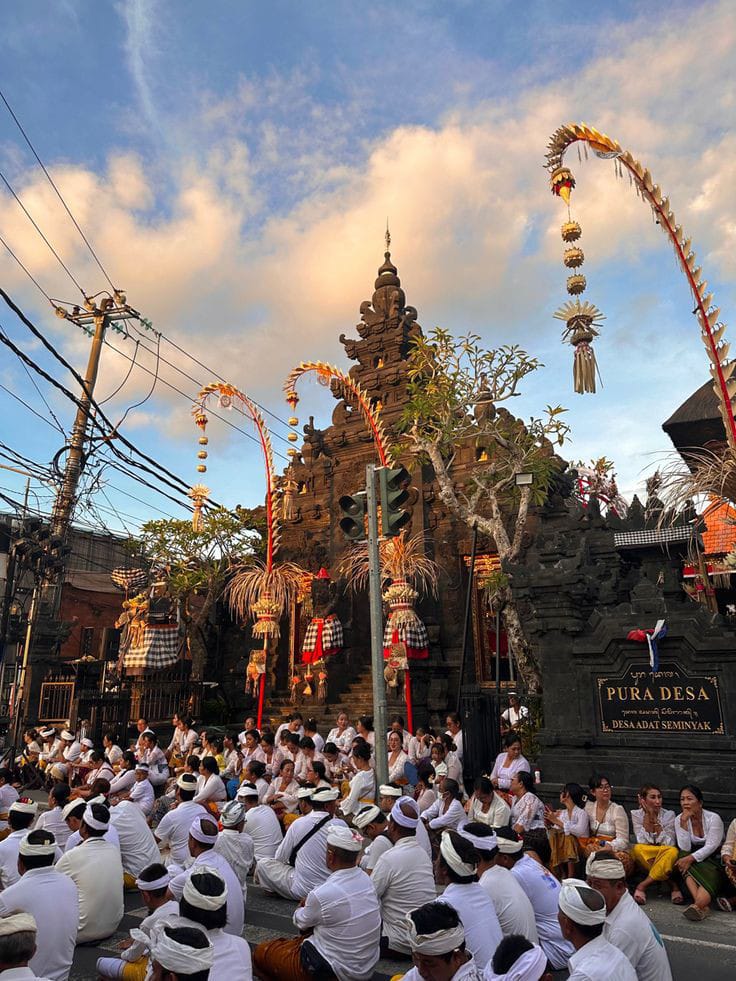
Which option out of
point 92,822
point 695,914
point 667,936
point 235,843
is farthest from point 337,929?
point 695,914

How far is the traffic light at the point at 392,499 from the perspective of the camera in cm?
899

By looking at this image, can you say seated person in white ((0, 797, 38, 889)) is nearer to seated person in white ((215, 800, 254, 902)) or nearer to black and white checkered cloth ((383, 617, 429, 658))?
seated person in white ((215, 800, 254, 902))

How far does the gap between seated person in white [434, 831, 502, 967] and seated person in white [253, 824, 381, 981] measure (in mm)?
656

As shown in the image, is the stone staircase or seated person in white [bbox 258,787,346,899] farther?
the stone staircase

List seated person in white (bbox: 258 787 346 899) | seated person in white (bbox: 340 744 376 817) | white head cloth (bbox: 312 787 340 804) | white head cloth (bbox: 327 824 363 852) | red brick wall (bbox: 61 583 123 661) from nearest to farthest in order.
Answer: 1. white head cloth (bbox: 327 824 363 852)
2. seated person in white (bbox: 258 787 346 899)
3. white head cloth (bbox: 312 787 340 804)
4. seated person in white (bbox: 340 744 376 817)
5. red brick wall (bbox: 61 583 123 661)

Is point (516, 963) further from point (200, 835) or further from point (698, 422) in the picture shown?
point (698, 422)

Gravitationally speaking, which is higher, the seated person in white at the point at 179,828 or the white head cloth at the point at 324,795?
the white head cloth at the point at 324,795

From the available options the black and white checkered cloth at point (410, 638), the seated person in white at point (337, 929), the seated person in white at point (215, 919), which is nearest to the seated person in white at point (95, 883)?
the seated person in white at point (337, 929)

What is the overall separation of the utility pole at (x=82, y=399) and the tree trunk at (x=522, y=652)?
13077 millimetres

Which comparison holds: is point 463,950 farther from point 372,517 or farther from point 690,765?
point 690,765

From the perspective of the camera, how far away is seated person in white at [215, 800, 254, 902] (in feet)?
23.8

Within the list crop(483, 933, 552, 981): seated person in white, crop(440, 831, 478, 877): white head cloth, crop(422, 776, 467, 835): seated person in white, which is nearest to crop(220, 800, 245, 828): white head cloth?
crop(422, 776, 467, 835): seated person in white

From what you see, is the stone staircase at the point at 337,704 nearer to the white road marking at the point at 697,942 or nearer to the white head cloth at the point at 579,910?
the white road marking at the point at 697,942

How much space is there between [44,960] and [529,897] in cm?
366
